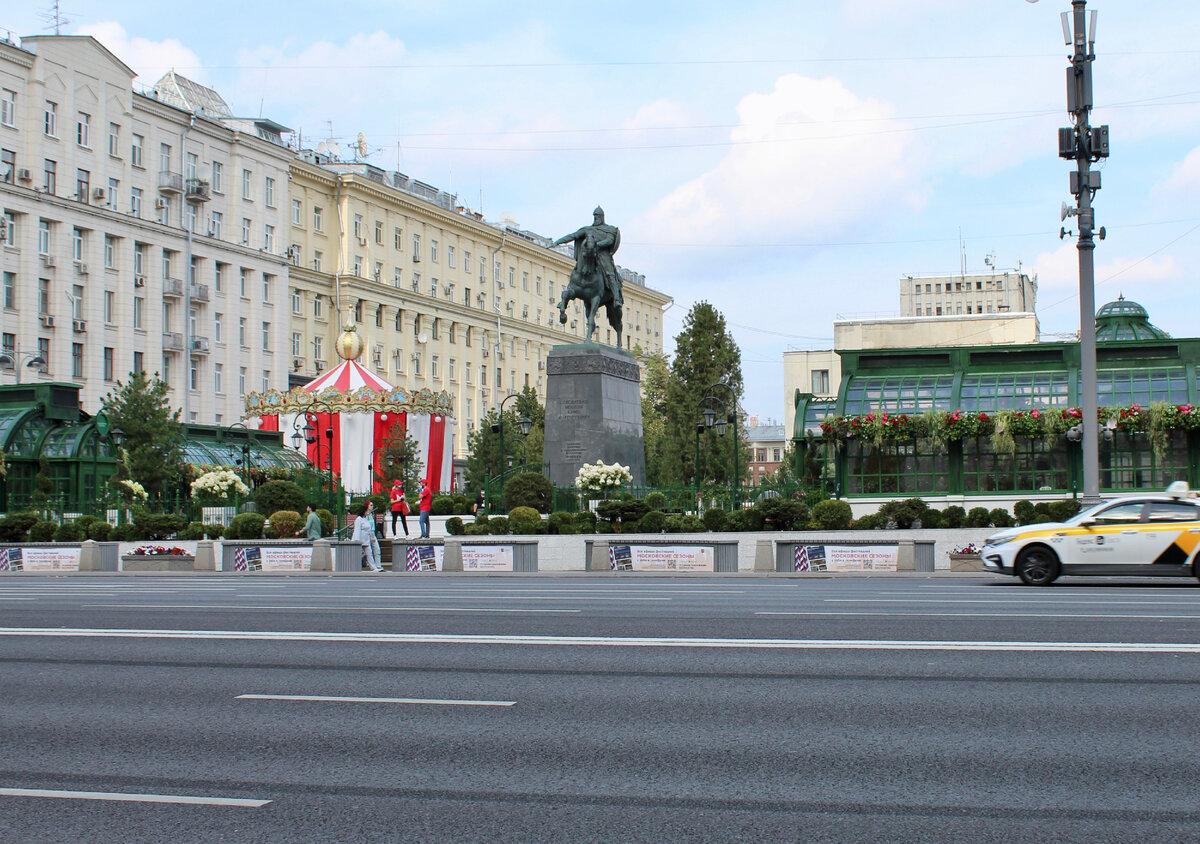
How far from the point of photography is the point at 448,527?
36.8m

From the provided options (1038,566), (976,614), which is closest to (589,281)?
(1038,566)

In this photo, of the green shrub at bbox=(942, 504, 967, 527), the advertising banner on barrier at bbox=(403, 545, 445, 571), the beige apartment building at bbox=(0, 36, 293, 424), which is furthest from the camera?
the beige apartment building at bbox=(0, 36, 293, 424)

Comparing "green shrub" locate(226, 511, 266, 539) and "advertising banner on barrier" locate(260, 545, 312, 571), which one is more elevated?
"green shrub" locate(226, 511, 266, 539)

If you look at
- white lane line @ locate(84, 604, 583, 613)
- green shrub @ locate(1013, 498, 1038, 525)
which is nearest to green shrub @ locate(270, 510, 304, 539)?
white lane line @ locate(84, 604, 583, 613)

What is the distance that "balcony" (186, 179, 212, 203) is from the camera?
73.6m

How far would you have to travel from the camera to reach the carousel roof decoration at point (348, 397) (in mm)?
56250

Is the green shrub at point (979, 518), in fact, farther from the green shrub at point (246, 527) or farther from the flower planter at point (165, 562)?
the flower planter at point (165, 562)

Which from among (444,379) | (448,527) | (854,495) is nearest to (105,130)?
(444,379)

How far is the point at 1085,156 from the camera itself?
24.2 m

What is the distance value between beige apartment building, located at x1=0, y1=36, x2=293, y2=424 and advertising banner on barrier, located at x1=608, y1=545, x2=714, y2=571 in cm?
3284

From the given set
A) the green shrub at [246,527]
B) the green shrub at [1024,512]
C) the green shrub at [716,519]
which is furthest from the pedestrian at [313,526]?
the green shrub at [1024,512]

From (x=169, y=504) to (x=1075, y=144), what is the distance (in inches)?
1134

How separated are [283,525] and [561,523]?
884 centimetres

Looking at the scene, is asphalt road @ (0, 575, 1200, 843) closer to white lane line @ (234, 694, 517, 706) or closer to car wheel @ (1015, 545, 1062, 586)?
white lane line @ (234, 694, 517, 706)
